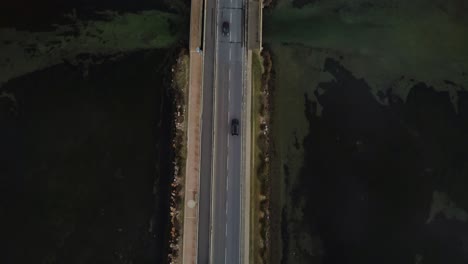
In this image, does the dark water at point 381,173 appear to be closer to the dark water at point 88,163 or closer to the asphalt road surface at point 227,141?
the asphalt road surface at point 227,141

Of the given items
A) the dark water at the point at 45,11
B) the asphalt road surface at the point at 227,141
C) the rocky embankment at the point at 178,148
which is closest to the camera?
the asphalt road surface at the point at 227,141

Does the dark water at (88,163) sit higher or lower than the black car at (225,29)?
lower

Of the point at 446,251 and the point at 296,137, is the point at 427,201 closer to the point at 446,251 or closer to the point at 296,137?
the point at 446,251

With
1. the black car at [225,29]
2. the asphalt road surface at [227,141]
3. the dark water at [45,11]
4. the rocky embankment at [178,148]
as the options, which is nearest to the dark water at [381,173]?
the asphalt road surface at [227,141]

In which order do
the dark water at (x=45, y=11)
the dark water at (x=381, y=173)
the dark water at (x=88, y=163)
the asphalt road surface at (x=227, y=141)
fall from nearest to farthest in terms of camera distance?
the asphalt road surface at (x=227, y=141) < the dark water at (x=88, y=163) < the dark water at (x=381, y=173) < the dark water at (x=45, y=11)

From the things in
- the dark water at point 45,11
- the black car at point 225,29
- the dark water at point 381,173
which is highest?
the dark water at point 45,11

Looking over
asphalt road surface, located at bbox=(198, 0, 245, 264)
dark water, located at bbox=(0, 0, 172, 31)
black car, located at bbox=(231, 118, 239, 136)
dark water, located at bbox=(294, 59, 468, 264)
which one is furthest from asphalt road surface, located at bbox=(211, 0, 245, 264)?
dark water, located at bbox=(0, 0, 172, 31)

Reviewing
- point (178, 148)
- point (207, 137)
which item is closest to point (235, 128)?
point (207, 137)

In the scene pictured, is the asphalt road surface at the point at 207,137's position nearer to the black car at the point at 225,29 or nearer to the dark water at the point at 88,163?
the black car at the point at 225,29

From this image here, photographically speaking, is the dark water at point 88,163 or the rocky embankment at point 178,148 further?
the rocky embankment at point 178,148
